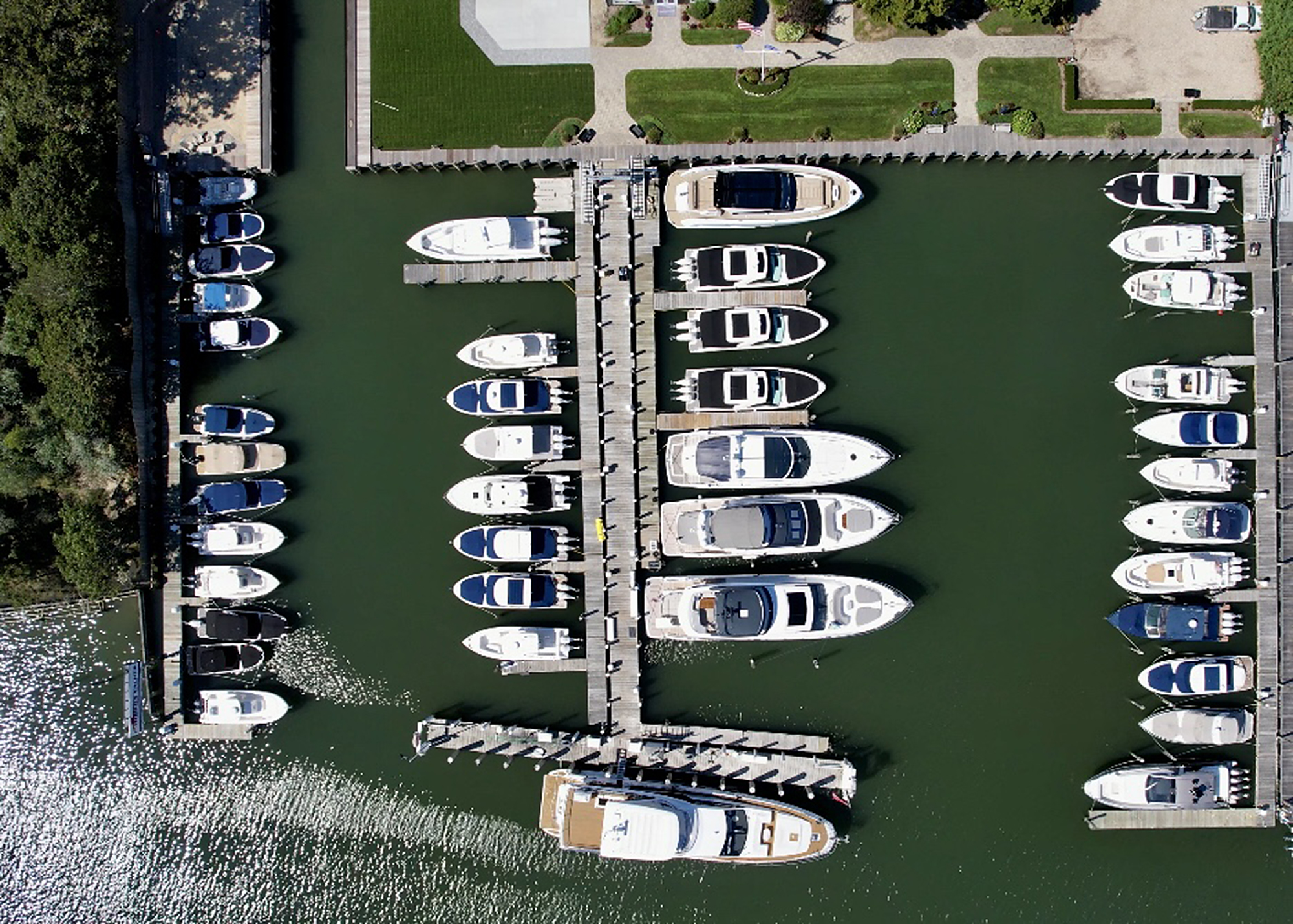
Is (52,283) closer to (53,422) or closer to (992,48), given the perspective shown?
(53,422)

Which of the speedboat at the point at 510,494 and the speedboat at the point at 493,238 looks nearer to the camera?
the speedboat at the point at 510,494

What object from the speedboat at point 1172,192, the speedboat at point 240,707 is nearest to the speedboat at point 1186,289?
the speedboat at point 1172,192

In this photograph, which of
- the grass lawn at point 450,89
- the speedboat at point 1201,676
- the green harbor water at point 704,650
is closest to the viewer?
the speedboat at point 1201,676

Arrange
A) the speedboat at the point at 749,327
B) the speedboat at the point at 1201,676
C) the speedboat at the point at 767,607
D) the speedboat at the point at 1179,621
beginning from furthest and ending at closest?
the speedboat at the point at 749,327 → the speedboat at the point at 1201,676 → the speedboat at the point at 1179,621 → the speedboat at the point at 767,607

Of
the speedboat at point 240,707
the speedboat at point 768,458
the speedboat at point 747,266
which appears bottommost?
the speedboat at point 240,707

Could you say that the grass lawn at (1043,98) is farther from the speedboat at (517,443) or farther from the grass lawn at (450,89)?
the speedboat at (517,443)

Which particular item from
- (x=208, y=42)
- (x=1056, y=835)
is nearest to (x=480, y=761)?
(x=1056, y=835)

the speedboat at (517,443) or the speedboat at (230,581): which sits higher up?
the speedboat at (517,443)
